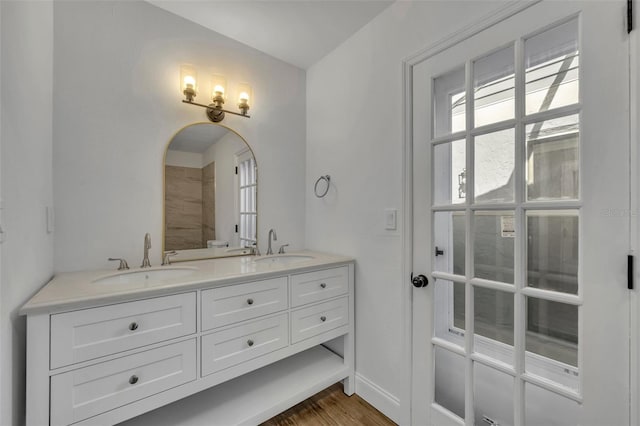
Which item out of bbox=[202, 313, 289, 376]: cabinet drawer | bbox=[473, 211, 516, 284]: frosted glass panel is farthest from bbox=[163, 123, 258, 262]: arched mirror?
bbox=[473, 211, 516, 284]: frosted glass panel

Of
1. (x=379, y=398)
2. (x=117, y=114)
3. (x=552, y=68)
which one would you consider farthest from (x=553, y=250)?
(x=117, y=114)

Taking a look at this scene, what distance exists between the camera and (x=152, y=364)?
112cm

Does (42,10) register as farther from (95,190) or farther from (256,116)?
(256,116)

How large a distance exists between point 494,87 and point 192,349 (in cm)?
181

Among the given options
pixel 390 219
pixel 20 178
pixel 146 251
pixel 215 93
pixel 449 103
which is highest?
pixel 215 93

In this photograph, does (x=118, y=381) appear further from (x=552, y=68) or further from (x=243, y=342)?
(x=552, y=68)

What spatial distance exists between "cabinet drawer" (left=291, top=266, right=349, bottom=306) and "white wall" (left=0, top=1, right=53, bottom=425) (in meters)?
1.09

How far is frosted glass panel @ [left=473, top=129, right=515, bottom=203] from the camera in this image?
114 cm

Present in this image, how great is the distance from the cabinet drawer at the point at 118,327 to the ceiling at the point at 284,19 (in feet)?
5.72

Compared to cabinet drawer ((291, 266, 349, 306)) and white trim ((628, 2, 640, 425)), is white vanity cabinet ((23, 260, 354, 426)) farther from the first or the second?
white trim ((628, 2, 640, 425))

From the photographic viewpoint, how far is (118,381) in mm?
1061

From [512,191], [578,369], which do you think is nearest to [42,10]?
[512,191]

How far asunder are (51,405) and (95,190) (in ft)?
3.36

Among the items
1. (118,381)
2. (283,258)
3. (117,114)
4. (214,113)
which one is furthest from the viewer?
(283,258)
